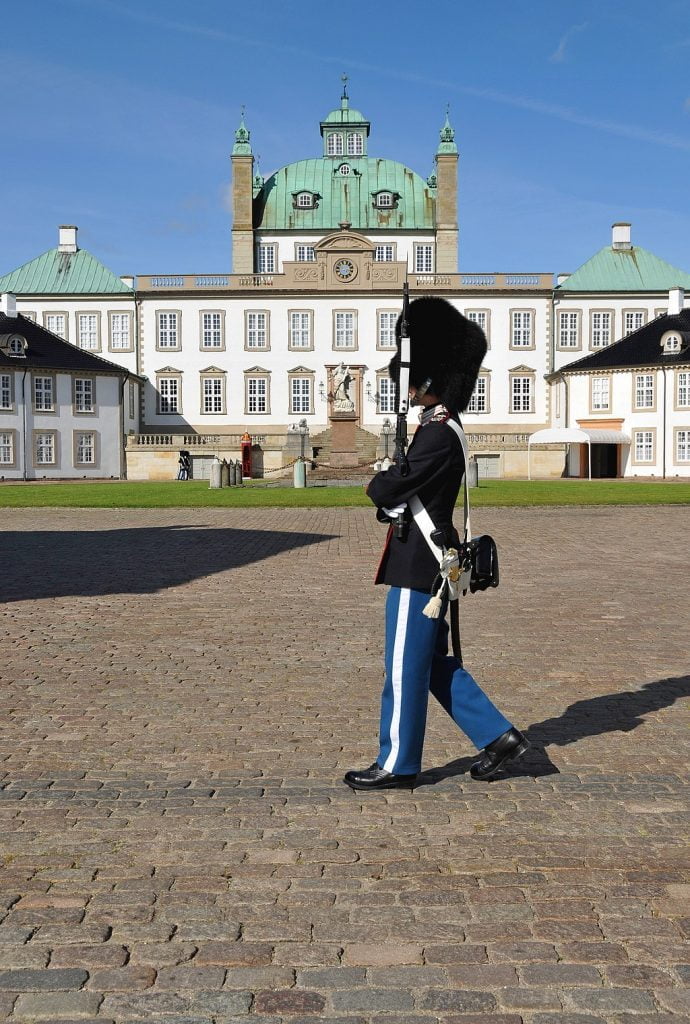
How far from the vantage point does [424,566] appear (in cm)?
475

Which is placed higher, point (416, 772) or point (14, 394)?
point (14, 394)

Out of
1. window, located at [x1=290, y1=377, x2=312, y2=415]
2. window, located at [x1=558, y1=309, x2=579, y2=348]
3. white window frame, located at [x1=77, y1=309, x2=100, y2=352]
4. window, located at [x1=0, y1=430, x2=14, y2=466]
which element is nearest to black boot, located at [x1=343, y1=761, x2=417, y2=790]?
window, located at [x1=0, y1=430, x2=14, y2=466]

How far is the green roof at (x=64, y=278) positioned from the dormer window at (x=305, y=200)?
13564mm

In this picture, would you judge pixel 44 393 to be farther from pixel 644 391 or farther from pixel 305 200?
pixel 644 391

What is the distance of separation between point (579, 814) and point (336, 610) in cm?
605

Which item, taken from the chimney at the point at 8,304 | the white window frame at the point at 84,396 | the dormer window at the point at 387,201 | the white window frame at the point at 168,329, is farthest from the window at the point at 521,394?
the chimney at the point at 8,304

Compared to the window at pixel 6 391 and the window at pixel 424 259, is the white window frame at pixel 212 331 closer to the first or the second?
the window at pixel 424 259

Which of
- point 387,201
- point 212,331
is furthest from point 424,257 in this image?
point 212,331

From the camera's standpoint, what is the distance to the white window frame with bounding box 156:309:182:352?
68312 mm

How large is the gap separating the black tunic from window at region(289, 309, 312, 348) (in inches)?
2533

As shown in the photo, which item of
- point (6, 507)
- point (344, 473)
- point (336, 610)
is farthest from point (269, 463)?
point (336, 610)

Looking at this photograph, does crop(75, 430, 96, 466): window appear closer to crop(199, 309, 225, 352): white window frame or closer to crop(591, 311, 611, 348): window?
crop(199, 309, 225, 352): white window frame

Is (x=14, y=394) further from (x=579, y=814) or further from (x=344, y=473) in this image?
(x=579, y=814)

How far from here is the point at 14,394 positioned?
191 feet
